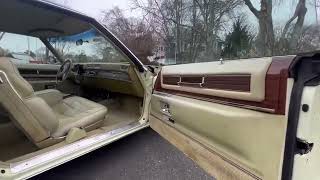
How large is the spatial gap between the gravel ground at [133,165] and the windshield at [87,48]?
3.19 feet

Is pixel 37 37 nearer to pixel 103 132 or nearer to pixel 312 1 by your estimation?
pixel 103 132

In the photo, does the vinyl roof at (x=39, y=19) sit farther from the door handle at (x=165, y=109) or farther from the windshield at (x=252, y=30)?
the windshield at (x=252, y=30)

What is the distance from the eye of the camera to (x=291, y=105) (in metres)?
1.46

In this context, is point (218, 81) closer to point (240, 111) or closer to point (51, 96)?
point (240, 111)

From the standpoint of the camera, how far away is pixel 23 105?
2.41 meters

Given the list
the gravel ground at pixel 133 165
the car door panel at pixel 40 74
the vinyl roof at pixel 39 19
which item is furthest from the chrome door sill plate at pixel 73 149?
the car door panel at pixel 40 74

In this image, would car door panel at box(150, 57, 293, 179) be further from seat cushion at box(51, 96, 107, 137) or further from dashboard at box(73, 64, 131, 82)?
dashboard at box(73, 64, 131, 82)

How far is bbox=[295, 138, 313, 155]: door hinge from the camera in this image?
1.50 metres

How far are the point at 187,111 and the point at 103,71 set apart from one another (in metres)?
2.26

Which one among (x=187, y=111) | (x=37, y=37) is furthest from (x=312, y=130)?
(x=37, y=37)

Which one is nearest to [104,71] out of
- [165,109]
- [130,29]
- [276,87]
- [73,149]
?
[165,109]

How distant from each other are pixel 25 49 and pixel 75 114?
142 cm

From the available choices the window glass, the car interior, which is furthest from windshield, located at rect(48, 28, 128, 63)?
the window glass

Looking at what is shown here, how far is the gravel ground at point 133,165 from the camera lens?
2.94 m
